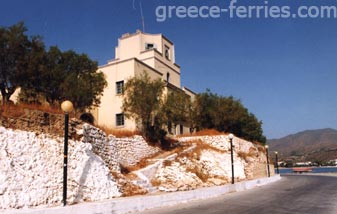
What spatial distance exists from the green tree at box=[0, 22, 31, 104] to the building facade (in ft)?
38.1

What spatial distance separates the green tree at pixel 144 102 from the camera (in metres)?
26.5

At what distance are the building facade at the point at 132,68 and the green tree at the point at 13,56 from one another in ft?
38.1

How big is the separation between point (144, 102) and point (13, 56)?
9887 millimetres

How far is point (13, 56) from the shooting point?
20.0 meters

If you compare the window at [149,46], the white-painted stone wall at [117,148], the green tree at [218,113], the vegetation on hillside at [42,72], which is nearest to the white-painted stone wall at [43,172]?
the white-painted stone wall at [117,148]

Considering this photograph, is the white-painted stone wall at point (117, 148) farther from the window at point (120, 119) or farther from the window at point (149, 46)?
the window at point (149, 46)

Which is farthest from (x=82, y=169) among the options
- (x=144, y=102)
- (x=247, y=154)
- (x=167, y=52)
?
(x=167, y=52)

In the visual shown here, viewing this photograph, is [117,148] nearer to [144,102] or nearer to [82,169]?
[144,102]

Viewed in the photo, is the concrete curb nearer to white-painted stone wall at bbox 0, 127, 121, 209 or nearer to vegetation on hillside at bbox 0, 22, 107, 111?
white-painted stone wall at bbox 0, 127, 121, 209

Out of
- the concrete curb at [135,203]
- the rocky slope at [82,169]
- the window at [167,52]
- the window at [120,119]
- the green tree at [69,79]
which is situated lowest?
the concrete curb at [135,203]

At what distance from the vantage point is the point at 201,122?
37438mm

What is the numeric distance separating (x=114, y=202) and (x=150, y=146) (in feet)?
46.3

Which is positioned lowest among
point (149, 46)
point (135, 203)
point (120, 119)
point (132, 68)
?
point (135, 203)

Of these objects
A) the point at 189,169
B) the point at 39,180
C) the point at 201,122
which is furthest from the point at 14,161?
the point at 201,122
